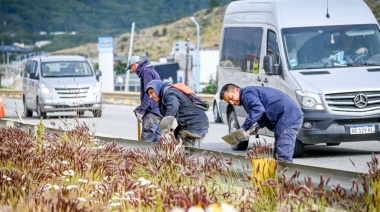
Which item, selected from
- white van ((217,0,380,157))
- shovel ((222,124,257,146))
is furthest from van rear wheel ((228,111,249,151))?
shovel ((222,124,257,146))

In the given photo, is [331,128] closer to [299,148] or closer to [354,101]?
[354,101]

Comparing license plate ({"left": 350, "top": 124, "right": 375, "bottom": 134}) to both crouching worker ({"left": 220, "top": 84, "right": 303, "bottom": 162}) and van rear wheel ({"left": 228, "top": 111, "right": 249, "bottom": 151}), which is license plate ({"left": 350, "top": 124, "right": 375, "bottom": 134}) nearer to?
van rear wheel ({"left": 228, "top": 111, "right": 249, "bottom": 151})

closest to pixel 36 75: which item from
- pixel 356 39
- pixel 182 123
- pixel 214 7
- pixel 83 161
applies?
pixel 356 39

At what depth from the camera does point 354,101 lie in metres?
17.4

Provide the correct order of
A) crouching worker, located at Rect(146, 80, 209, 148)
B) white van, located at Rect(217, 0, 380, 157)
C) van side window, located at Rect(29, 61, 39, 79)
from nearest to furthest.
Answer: crouching worker, located at Rect(146, 80, 209, 148)
white van, located at Rect(217, 0, 380, 157)
van side window, located at Rect(29, 61, 39, 79)

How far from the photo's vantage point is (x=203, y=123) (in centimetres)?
1419

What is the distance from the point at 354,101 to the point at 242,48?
12.1 feet

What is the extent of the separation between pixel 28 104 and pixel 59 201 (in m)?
29.9

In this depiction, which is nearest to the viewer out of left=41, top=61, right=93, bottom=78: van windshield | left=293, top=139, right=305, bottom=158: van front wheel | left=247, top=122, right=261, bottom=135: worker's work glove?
left=247, top=122, right=261, bottom=135: worker's work glove

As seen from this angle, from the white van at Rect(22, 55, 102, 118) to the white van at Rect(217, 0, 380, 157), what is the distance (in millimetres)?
14190

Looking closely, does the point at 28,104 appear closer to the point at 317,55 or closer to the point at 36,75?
the point at 36,75

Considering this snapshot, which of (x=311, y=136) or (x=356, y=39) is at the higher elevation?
(x=356, y=39)

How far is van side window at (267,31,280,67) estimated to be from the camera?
61.3ft

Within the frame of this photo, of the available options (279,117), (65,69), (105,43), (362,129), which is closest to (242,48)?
(362,129)
